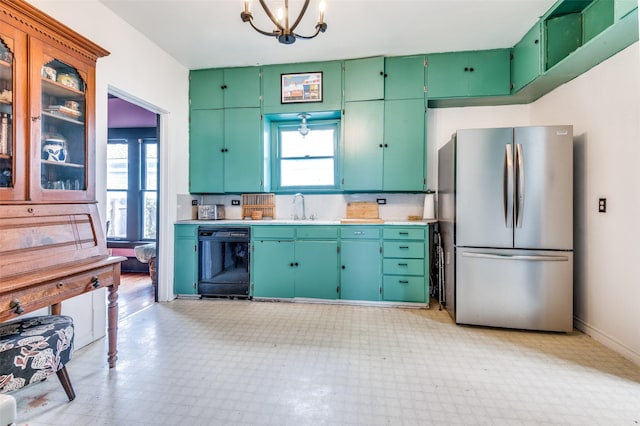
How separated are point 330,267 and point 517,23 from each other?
3001 millimetres

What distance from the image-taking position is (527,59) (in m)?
3.00

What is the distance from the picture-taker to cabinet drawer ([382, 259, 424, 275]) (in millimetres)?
3279

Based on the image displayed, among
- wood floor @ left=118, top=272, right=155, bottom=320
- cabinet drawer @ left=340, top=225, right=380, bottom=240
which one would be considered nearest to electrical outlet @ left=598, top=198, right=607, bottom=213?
cabinet drawer @ left=340, top=225, right=380, bottom=240

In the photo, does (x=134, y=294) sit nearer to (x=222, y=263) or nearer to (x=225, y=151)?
(x=222, y=263)

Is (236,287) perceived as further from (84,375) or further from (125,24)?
(125,24)

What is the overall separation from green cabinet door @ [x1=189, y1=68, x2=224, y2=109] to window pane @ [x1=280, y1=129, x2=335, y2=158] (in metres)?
0.92

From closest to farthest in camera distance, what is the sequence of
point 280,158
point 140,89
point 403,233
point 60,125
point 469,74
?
point 60,125 < point 140,89 < point 403,233 < point 469,74 < point 280,158

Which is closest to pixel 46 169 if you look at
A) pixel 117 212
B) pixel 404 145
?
pixel 404 145

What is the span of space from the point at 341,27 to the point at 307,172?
5.63 ft

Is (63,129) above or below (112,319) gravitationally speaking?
above

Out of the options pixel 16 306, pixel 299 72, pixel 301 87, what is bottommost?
pixel 16 306

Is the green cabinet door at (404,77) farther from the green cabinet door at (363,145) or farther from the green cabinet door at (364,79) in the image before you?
the green cabinet door at (363,145)

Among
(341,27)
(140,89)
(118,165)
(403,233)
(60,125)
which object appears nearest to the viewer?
(60,125)

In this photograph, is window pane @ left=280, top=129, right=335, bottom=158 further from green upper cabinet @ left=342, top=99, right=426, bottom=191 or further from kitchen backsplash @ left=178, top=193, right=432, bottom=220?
kitchen backsplash @ left=178, top=193, right=432, bottom=220
